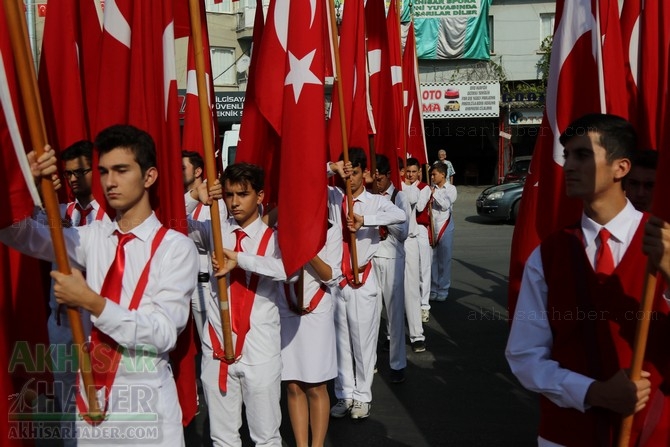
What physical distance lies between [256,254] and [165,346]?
170 cm

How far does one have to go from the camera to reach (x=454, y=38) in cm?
3116

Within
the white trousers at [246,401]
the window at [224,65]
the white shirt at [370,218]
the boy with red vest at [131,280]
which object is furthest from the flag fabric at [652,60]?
the window at [224,65]

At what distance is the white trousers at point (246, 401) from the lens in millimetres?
4547

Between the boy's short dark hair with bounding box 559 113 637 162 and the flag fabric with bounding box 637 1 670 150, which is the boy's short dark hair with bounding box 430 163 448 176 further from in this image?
the boy's short dark hair with bounding box 559 113 637 162

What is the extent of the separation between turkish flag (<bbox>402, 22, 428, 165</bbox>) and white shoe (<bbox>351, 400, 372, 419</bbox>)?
528 cm

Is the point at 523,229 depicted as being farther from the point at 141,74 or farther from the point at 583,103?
the point at 141,74

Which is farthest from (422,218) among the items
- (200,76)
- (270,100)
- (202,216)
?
(200,76)

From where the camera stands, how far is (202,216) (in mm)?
7035

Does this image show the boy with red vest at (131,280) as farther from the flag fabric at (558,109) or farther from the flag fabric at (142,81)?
the flag fabric at (558,109)

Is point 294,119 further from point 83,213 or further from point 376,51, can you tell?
point 376,51

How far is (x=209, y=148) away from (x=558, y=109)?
2.04 m

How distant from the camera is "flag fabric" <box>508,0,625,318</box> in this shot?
15.1 ft

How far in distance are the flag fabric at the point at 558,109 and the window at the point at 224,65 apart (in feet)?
91.8

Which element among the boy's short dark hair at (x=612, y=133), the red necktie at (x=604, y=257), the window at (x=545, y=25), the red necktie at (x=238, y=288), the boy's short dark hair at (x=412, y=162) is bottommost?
the boy's short dark hair at (x=412, y=162)
